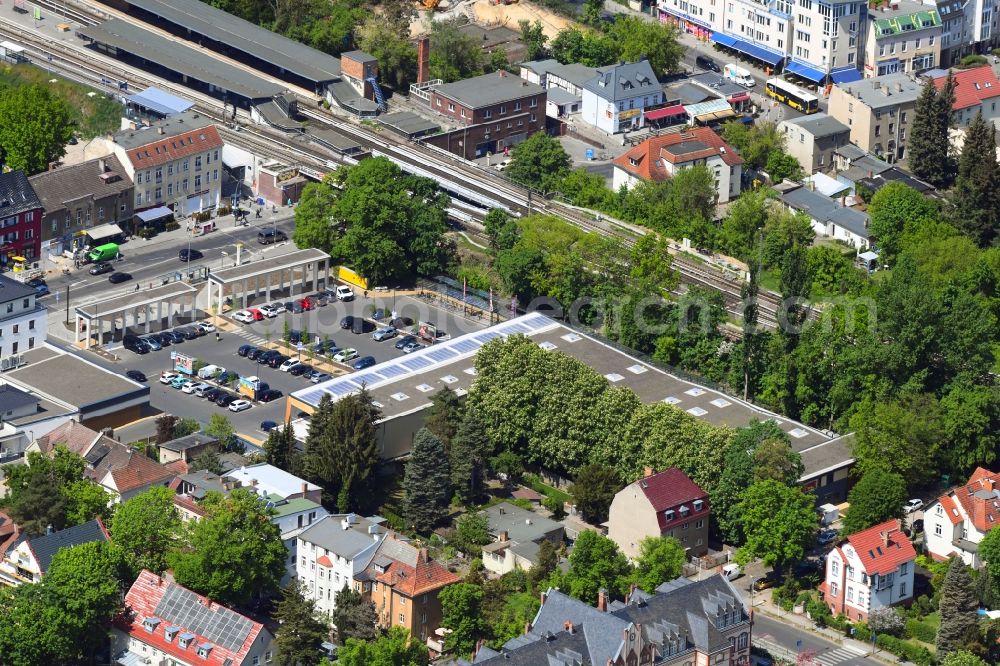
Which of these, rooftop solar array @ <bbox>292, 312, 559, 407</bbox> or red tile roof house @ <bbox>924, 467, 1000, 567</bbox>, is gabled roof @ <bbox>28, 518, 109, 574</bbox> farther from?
red tile roof house @ <bbox>924, 467, 1000, 567</bbox>

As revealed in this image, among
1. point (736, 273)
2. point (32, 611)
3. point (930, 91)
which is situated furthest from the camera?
point (930, 91)

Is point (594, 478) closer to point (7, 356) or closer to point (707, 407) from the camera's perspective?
point (707, 407)

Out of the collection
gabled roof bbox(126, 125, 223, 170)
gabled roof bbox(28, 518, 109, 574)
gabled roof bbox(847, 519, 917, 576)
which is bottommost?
gabled roof bbox(847, 519, 917, 576)

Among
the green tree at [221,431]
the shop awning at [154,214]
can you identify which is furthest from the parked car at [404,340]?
the shop awning at [154,214]

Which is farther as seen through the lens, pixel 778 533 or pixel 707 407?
pixel 707 407

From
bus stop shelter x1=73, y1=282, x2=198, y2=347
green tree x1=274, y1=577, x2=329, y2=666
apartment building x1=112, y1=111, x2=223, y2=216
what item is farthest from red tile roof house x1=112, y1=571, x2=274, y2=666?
apartment building x1=112, y1=111, x2=223, y2=216

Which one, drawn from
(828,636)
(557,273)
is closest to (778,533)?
(828,636)

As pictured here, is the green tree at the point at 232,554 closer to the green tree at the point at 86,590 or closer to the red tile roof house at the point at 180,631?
the red tile roof house at the point at 180,631
